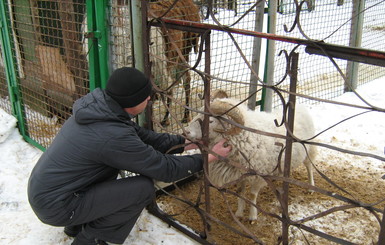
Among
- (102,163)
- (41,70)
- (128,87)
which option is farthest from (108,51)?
(41,70)

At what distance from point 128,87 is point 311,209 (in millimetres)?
2343

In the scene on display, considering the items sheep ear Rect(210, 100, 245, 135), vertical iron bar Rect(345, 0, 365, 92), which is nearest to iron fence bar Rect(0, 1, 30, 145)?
sheep ear Rect(210, 100, 245, 135)

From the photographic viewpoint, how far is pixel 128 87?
2.57m

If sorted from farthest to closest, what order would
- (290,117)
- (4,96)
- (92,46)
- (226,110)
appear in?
(4,96)
(92,46)
(226,110)
(290,117)

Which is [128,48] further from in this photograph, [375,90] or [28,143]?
[375,90]

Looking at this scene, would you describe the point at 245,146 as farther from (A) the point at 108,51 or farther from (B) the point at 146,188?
(A) the point at 108,51

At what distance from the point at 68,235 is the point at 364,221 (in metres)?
2.76

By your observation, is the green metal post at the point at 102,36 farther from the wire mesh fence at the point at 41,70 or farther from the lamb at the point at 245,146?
the lamb at the point at 245,146

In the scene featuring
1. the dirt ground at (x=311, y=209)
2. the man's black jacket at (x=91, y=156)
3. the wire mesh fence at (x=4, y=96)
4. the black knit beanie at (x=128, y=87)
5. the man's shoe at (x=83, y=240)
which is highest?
the black knit beanie at (x=128, y=87)

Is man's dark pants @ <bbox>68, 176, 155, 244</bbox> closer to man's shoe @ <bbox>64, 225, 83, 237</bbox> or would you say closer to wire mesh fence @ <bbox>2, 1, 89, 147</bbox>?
man's shoe @ <bbox>64, 225, 83, 237</bbox>

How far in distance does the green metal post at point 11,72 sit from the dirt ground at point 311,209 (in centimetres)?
246

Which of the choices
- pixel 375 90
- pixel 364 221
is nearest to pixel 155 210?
pixel 364 221

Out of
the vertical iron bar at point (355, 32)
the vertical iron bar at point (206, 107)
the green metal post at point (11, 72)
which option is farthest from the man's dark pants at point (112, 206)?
the vertical iron bar at point (355, 32)

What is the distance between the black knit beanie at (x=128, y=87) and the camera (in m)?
2.55
